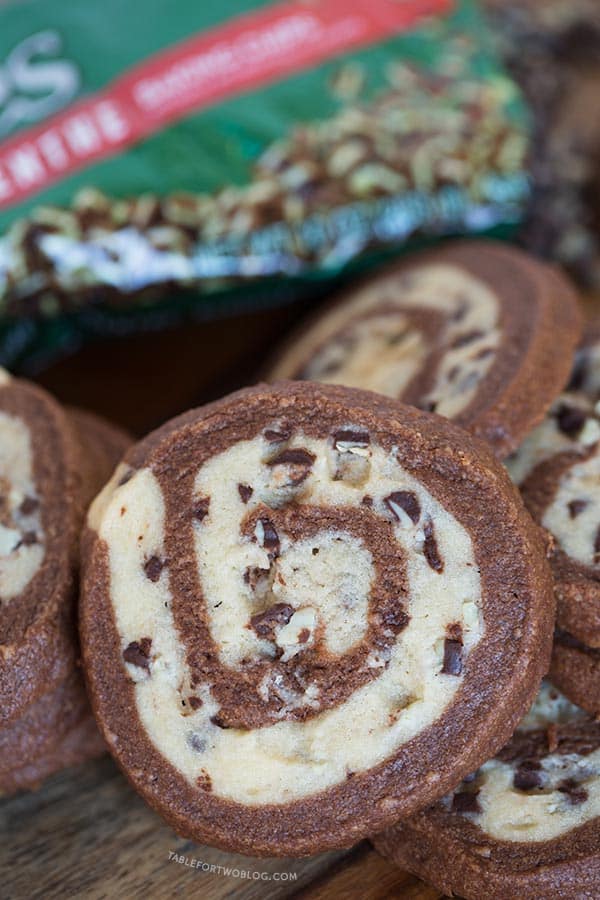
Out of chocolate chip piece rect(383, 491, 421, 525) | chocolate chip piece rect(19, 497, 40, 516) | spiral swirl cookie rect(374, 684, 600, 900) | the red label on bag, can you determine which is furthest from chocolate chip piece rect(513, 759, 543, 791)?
the red label on bag

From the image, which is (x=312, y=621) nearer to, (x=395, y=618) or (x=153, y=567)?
(x=395, y=618)

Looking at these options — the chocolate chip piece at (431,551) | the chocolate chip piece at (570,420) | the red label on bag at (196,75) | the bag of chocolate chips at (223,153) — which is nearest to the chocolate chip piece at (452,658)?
the chocolate chip piece at (431,551)

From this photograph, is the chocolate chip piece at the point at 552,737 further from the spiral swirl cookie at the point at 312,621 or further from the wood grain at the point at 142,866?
the wood grain at the point at 142,866

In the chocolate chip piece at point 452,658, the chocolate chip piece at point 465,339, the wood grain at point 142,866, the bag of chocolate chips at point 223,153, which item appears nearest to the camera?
the chocolate chip piece at point 452,658

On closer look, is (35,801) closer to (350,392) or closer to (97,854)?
(97,854)

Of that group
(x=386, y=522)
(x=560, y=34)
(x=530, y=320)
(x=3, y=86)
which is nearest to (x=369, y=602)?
(x=386, y=522)

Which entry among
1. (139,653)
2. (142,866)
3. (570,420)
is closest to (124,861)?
(142,866)
